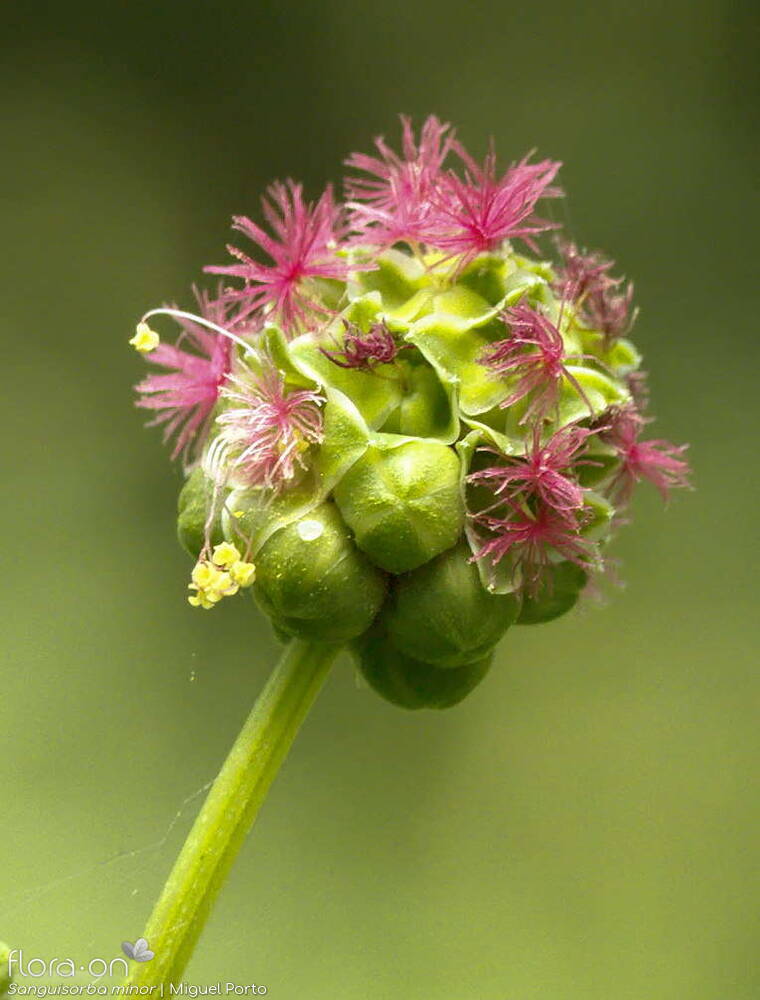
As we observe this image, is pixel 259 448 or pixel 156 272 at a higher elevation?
pixel 259 448

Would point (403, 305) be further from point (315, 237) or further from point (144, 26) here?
point (144, 26)

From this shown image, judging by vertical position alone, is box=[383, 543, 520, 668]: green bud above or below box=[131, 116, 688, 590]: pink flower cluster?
below

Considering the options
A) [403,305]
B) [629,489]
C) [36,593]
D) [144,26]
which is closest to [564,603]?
[629,489]

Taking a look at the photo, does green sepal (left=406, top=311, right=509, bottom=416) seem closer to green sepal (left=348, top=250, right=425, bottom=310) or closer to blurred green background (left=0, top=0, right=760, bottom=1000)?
green sepal (left=348, top=250, right=425, bottom=310)

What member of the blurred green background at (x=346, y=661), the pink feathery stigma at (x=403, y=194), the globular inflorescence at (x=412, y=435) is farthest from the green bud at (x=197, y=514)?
the blurred green background at (x=346, y=661)

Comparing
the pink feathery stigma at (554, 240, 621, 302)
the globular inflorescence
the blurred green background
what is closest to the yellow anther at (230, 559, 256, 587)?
the globular inflorescence

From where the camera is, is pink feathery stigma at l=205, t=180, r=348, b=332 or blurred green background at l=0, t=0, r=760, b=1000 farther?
blurred green background at l=0, t=0, r=760, b=1000
